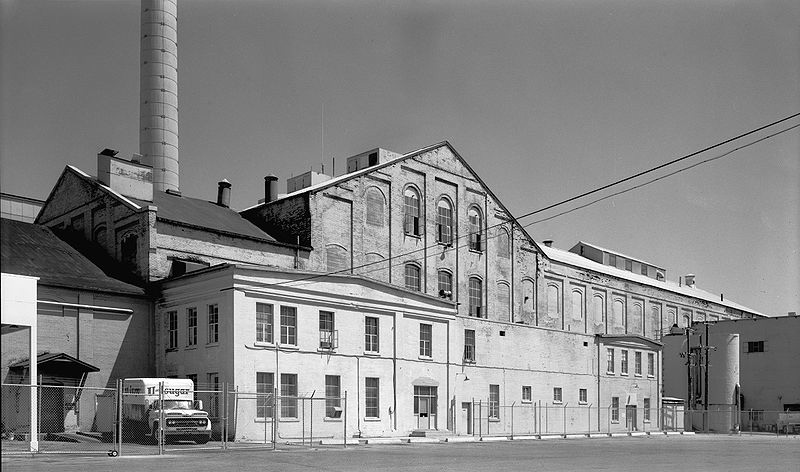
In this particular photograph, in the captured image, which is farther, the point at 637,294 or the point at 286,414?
the point at 637,294

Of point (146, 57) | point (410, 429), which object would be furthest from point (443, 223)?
point (146, 57)

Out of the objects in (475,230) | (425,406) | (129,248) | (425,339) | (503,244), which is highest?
(475,230)

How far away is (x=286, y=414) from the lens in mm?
34469

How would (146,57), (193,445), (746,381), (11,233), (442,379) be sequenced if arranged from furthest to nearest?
(746,381) → (146,57) → (442,379) → (11,233) → (193,445)

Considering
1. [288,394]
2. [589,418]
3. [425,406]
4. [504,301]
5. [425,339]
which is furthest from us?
[504,301]

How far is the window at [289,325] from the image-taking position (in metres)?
35.4

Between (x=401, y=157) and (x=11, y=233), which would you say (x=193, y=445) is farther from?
(x=401, y=157)

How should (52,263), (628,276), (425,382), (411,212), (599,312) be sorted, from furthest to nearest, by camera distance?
1. (628,276)
2. (599,312)
3. (411,212)
4. (425,382)
5. (52,263)

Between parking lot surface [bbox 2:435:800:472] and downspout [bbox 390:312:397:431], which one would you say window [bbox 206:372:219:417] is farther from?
downspout [bbox 390:312:397:431]

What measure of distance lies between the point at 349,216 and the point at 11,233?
17.3m

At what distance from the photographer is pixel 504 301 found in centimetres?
5441

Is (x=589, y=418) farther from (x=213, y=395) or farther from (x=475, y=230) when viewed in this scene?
(x=213, y=395)

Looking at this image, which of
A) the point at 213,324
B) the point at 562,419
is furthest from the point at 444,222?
the point at 213,324

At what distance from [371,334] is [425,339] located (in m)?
4.29
